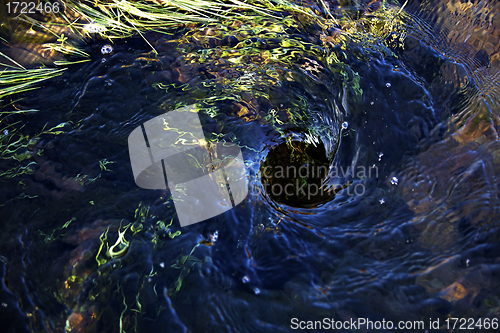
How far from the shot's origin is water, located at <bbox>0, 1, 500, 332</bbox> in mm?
1573

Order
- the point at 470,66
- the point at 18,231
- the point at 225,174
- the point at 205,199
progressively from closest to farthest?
the point at 18,231, the point at 205,199, the point at 225,174, the point at 470,66

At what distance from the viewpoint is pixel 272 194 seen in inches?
83.4

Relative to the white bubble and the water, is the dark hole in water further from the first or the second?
the white bubble

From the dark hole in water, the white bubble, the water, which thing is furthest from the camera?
the white bubble

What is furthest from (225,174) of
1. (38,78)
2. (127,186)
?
(38,78)

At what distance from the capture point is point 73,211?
185cm

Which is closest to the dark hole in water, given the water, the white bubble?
the water

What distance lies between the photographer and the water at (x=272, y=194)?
157 centimetres

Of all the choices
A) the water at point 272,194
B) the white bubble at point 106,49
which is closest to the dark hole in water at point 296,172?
the water at point 272,194

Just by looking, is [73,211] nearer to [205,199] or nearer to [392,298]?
[205,199]

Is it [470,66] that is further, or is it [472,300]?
[470,66]

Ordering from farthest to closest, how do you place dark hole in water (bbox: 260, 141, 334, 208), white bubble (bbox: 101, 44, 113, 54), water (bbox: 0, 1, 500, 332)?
white bubble (bbox: 101, 44, 113, 54), dark hole in water (bbox: 260, 141, 334, 208), water (bbox: 0, 1, 500, 332)

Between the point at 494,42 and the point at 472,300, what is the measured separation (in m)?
2.10

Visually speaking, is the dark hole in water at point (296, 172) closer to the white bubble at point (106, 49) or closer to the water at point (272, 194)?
the water at point (272, 194)
